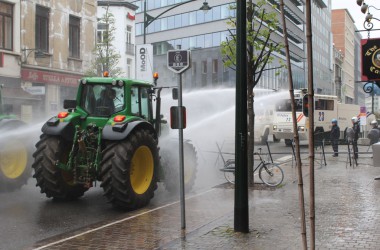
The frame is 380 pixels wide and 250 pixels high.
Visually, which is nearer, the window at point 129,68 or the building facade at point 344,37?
the window at point 129,68

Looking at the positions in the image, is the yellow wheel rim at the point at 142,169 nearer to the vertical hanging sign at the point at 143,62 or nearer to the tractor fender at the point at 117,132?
the tractor fender at the point at 117,132

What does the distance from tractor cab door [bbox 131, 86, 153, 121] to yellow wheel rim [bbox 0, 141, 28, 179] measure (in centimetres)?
304

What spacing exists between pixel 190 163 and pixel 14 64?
14182 mm

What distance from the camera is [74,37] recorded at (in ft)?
87.3

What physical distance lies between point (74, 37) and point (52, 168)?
19.1m

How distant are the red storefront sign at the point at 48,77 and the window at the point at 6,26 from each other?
144 cm

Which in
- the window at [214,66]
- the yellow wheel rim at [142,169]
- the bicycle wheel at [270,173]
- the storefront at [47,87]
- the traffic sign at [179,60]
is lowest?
the bicycle wheel at [270,173]

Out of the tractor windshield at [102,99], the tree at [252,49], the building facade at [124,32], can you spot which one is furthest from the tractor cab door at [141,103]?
the building facade at [124,32]

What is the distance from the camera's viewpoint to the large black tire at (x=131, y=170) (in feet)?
27.0

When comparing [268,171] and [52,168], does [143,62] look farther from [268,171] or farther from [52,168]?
[52,168]

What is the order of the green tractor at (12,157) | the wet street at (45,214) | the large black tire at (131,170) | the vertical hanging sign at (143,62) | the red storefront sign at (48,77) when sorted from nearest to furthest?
the wet street at (45,214) → the large black tire at (131,170) → the green tractor at (12,157) → the vertical hanging sign at (143,62) → the red storefront sign at (48,77)

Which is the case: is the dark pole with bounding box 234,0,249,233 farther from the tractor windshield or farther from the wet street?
the tractor windshield

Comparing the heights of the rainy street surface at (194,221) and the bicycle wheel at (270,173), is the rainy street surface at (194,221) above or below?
below

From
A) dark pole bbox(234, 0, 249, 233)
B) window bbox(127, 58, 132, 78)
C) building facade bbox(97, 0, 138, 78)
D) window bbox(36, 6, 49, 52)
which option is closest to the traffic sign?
dark pole bbox(234, 0, 249, 233)
